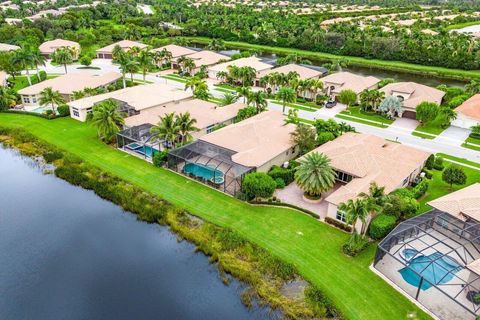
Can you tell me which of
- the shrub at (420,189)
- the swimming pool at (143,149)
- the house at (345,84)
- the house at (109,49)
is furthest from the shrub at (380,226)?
the house at (109,49)

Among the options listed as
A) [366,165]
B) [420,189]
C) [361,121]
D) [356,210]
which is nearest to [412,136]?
[361,121]

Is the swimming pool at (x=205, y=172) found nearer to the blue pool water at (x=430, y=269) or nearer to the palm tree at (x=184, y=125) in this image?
the palm tree at (x=184, y=125)

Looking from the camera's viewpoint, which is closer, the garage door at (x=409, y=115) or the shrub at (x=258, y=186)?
the shrub at (x=258, y=186)

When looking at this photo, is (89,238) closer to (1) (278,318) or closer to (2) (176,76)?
(1) (278,318)

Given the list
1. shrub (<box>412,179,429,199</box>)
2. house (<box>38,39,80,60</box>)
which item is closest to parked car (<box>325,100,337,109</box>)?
shrub (<box>412,179,429,199</box>)

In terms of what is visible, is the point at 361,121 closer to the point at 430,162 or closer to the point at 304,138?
the point at 430,162
